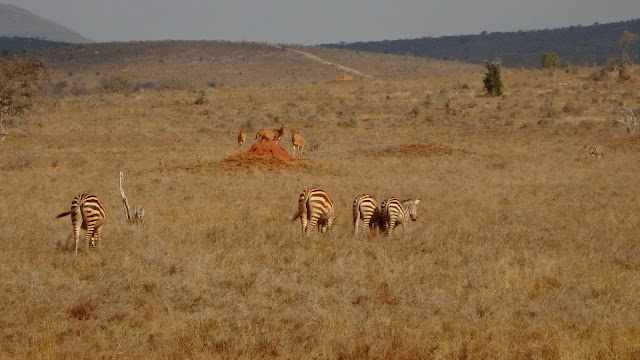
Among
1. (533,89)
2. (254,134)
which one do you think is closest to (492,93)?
(533,89)

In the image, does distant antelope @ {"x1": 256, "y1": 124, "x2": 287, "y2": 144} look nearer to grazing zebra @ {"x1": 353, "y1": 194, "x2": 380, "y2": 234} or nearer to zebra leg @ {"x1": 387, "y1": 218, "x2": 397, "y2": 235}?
grazing zebra @ {"x1": 353, "y1": 194, "x2": 380, "y2": 234}

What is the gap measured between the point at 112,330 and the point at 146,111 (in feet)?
151

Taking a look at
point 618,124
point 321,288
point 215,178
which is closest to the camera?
point 321,288

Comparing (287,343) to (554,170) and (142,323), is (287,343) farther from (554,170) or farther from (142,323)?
(554,170)

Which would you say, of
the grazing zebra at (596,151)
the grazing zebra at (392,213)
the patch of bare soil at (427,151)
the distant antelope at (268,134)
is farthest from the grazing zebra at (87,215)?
the grazing zebra at (596,151)

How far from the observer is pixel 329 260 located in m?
12.1

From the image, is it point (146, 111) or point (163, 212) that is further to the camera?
point (146, 111)

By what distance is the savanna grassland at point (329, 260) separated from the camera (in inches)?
314

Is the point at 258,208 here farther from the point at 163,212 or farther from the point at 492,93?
the point at 492,93

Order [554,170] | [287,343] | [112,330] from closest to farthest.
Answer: [287,343] < [112,330] < [554,170]

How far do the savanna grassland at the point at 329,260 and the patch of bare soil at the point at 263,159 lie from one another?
0.45 meters

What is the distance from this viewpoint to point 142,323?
28.3 feet

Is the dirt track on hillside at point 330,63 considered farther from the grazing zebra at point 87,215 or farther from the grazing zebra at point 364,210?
the grazing zebra at point 87,215

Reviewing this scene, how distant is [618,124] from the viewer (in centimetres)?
4303
